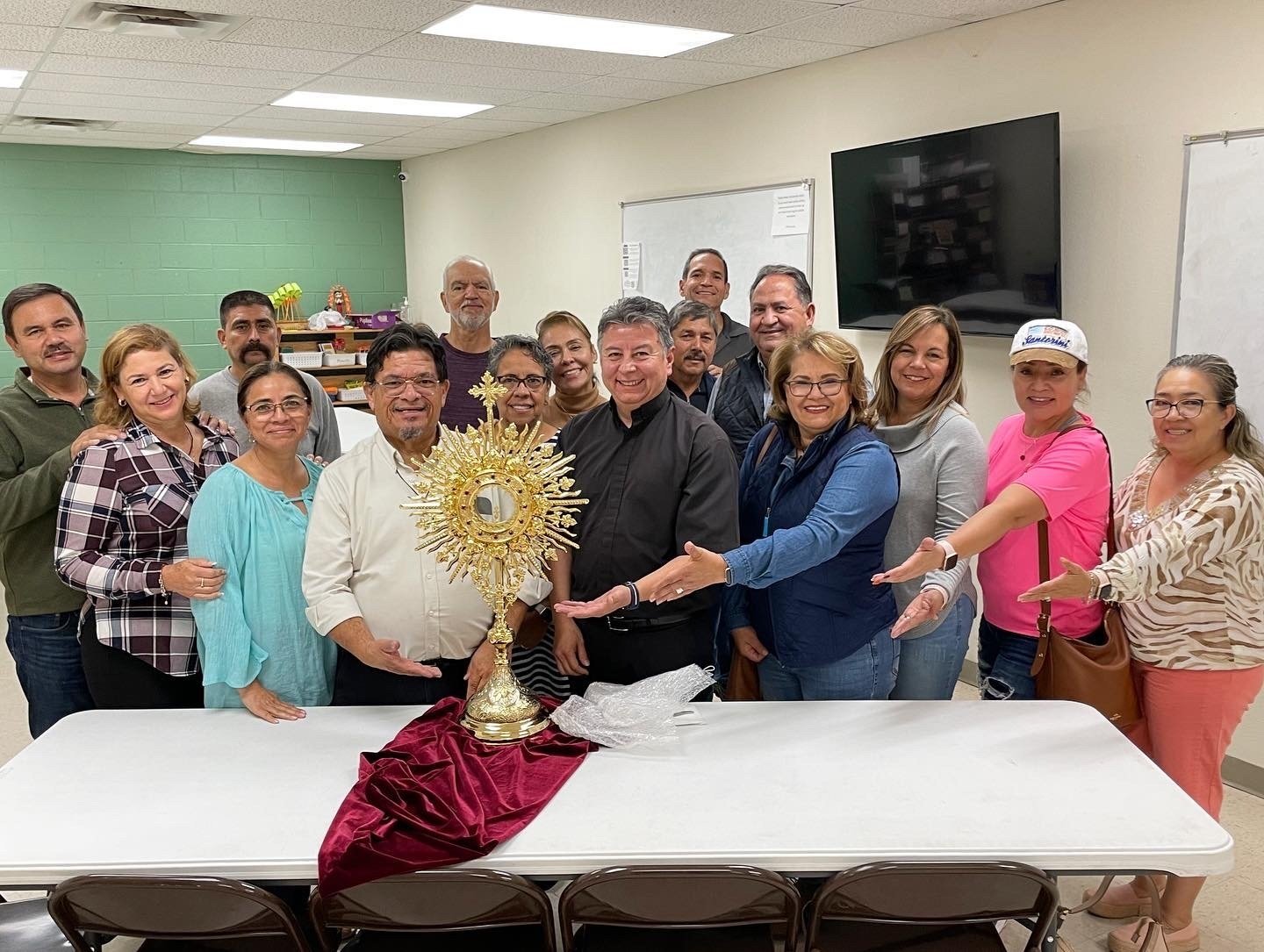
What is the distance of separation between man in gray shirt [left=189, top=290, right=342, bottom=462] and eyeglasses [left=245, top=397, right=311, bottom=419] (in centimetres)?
71

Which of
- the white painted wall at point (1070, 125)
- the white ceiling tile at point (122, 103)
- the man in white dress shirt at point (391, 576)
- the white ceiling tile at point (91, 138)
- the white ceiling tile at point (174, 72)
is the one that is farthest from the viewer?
the white ceiling tile at point (91, 138)

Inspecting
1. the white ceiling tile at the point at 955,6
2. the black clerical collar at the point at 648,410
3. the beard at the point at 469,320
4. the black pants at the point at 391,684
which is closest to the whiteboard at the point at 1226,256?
the white ceiling tile at the point at 955,6

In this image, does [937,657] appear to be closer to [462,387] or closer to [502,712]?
[502,712]

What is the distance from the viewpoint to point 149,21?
152 inches

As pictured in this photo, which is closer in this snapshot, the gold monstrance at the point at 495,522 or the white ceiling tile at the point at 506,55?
the gold monstrance at the point at 495,522

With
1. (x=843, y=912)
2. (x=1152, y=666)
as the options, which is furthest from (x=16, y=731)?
(x=1152, y=666)

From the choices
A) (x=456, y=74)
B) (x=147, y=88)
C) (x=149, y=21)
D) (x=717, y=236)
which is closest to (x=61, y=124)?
(x=147, y=88)

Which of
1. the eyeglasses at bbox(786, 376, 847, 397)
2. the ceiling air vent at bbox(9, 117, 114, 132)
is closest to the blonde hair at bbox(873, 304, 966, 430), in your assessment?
the eyeglasses at bbox(786, 376, 847, 397)

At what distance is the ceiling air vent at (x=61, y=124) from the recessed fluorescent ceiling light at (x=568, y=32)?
342cm

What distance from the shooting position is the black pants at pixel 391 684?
2381mm

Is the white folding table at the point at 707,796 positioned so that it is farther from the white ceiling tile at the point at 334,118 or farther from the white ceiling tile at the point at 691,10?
the white ceiling tile at the point at 334,118

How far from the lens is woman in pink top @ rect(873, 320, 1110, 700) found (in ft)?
7.46

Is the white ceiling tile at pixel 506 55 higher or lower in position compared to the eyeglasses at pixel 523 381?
higher

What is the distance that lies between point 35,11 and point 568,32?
75.6 inches
